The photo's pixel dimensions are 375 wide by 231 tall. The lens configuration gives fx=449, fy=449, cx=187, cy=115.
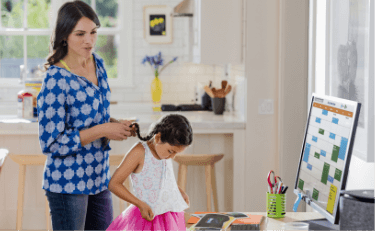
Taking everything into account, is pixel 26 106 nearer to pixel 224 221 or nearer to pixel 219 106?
pixel 219 106

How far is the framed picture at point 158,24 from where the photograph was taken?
200 inches

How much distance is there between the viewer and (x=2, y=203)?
341cm

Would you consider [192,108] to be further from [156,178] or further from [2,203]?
[156,178]

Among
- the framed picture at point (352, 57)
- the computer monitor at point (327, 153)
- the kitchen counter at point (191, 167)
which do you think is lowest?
the kitchen counter at point (191, 167)

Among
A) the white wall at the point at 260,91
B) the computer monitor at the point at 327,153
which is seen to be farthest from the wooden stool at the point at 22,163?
the computer monitor at the point at 327,153

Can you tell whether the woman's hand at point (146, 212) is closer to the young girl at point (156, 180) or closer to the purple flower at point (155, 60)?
the young girl at point (156, 180)

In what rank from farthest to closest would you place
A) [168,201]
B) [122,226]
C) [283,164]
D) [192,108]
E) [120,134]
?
[192,108] → [283,164] → [120,134] → [168,201] → [122,226]

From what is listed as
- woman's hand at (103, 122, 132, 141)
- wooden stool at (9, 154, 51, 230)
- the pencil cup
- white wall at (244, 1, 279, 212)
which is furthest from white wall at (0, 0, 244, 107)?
the pencil cup

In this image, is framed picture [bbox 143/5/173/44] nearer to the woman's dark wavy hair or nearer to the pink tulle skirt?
the woman's dark wavy hair

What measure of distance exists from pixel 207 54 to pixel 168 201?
1.97 m

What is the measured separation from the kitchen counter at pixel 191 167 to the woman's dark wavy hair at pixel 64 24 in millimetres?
1483

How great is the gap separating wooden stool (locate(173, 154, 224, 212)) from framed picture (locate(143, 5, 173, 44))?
215 cm

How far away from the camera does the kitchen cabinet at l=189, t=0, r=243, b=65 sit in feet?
11.3

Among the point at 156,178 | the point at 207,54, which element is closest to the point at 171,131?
the point at 156,178
